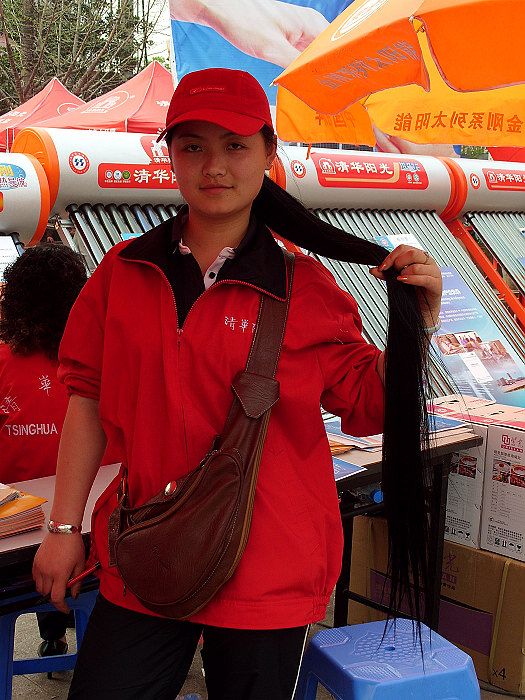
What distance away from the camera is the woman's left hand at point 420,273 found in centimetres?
169

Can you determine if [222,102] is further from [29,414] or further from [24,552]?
[29,414]

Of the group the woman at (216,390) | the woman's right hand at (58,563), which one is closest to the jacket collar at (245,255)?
the woman at (216,390)

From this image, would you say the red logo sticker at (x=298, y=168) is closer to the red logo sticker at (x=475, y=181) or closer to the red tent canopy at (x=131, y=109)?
the red logo sticker at (x=475, y=181)

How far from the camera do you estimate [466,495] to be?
360 centimetres

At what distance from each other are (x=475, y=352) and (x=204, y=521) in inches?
169

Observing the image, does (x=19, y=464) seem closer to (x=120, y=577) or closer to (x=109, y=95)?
(x=120, y=577)

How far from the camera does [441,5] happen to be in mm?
1993

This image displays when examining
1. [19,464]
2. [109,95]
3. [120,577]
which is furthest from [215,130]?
[109,95]

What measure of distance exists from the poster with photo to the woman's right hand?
149 inches

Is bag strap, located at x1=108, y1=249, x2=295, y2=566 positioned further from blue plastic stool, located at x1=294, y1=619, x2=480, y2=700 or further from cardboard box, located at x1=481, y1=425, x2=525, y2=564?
cardboard box, located at x1=481, y1=425, x2=525, y2=564

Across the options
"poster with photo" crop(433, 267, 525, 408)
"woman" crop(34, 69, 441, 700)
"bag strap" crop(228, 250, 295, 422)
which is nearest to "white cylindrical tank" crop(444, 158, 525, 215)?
"poster with photo" crop(433, 267, 525, 408)

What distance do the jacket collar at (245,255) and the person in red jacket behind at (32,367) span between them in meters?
1.02

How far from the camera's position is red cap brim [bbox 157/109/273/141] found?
1.60 m

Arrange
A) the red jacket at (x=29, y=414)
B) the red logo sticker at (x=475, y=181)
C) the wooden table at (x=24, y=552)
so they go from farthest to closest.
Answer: the red logo sticker at (x=475, y=181) < the red jacket at (x=29, y=414) < the wooden table at (x=24, y=552)
